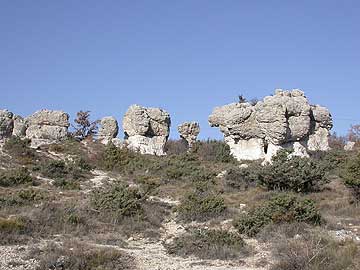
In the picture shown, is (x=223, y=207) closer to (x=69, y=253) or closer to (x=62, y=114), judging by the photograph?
(x=69, y=253)

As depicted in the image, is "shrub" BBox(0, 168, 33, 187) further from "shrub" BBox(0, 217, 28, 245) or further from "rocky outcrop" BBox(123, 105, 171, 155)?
"rocky outcrop" BBox(123, 105, 171, 155)

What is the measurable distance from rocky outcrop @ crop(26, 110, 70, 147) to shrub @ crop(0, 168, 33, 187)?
13134 mm

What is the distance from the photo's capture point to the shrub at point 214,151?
32.6 metres

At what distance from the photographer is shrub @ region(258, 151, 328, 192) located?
19.8m

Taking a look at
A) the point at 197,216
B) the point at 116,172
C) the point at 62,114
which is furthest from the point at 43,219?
the point at 62,114

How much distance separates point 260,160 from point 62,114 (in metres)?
15.2

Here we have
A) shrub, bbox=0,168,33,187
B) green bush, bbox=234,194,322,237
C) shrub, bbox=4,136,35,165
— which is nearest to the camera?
green bush, bbox=234,194,322,237

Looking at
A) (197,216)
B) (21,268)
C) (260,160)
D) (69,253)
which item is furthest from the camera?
(260,160)

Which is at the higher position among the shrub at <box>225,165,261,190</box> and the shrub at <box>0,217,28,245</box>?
the shrub at <box>225,165,261,190</box>

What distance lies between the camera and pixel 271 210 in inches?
533

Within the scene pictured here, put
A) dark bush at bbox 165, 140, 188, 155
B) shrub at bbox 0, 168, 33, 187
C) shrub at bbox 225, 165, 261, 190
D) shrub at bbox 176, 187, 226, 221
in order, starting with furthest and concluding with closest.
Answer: dark bush at bbox 165, 140, 188, 155
shrub at bbox 225, 165, 261, 190
shrub at bbox 0, 168, 33, 187
shrub at bbox 176, 187, 226, 221

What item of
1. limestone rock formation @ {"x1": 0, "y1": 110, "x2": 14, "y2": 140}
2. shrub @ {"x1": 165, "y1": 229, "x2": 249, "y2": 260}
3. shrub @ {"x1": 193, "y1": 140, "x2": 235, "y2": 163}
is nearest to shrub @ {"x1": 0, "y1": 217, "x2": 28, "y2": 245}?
shrub @ {"x1": 165, "y1": 229, "x2": 249, "y2": 260}

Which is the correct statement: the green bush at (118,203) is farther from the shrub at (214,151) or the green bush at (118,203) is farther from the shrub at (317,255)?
the shrub at (214,151)

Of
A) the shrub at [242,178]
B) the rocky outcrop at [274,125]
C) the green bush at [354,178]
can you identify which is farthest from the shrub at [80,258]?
the rocky outcrop at [274,125]
